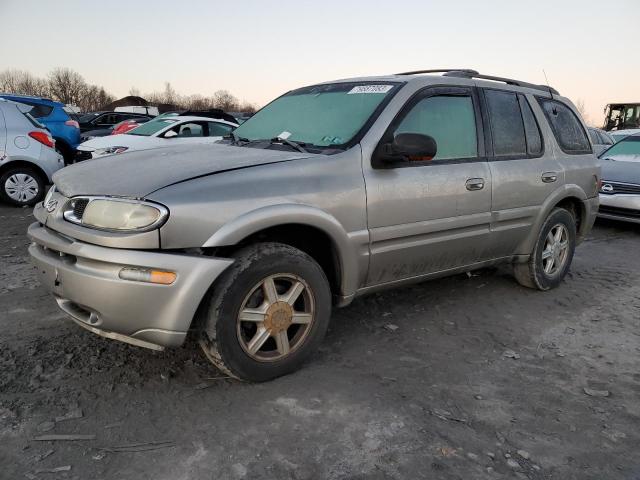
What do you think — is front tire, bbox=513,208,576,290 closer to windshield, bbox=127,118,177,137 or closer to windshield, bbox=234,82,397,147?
windshield, bbox=234,82,397,147

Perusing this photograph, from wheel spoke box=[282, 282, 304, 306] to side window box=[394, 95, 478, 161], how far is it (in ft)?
3.98

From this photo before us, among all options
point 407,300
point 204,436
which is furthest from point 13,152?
point 204,436

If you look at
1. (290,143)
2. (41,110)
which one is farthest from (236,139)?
(41,110)

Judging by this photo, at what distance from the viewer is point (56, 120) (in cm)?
1074

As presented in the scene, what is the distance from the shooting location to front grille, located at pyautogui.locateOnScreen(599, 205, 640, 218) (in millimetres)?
7462

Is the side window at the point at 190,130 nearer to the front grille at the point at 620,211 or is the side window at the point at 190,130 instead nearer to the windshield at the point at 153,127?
the windshield at the point at 153,127

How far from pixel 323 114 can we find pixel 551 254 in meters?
2.53

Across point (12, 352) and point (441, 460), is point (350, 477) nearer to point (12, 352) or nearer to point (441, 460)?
point (441, 460)

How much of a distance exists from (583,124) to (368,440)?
392 centimetres

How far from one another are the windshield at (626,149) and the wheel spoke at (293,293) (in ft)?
26.2

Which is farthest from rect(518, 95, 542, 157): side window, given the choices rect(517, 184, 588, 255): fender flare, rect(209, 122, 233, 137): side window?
rect(209, 122, 233, 137): side window

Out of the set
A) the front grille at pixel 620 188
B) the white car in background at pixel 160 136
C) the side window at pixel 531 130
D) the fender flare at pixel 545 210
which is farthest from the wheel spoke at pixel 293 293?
the white car in background at pixel 160 136

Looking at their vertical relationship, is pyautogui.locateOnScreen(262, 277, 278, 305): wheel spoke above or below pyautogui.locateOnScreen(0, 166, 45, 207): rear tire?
below

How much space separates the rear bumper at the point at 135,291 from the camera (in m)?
2.39
